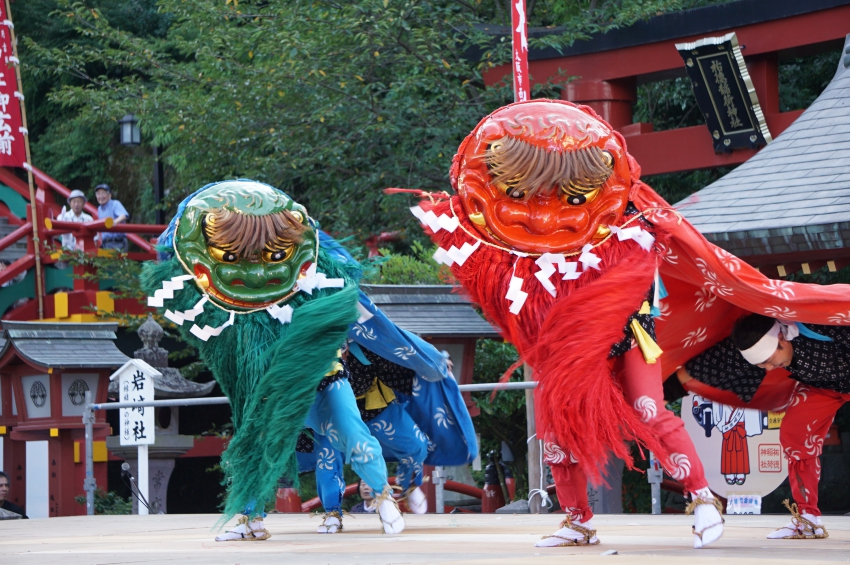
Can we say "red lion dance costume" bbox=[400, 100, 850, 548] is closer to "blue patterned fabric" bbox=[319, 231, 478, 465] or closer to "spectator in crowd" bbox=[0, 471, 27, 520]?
"blue patterned fabric" bbox=[319, 231, 478, 465]

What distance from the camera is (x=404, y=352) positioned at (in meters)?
5.84

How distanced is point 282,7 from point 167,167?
684 cm

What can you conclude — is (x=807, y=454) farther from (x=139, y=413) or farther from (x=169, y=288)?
(x=139, y=413)

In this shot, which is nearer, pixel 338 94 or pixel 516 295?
pixel 516 295

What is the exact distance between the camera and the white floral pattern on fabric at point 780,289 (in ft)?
14.7

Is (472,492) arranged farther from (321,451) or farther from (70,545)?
(70,545)

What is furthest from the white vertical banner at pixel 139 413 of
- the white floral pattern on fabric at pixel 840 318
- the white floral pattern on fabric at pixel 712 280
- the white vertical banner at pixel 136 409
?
the white floral pattern on fabric at pixel 840 318

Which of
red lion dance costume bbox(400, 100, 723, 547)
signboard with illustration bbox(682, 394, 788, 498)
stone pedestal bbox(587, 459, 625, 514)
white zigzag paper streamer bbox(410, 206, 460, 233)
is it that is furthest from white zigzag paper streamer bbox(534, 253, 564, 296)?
stone pedestal bbox(587, 459, 625, 514)

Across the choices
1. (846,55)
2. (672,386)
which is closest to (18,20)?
(846,55)

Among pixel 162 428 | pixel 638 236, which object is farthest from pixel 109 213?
pixel 638 236

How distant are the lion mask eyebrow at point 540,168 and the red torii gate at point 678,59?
16.8ft

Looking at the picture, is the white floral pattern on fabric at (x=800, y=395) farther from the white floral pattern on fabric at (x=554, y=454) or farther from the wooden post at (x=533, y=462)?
the wooden post at (x=533, y=462)

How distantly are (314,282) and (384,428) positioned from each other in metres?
1.19

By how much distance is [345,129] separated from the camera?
36.6ft
